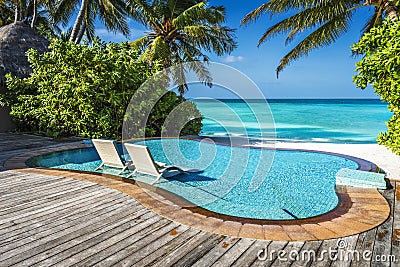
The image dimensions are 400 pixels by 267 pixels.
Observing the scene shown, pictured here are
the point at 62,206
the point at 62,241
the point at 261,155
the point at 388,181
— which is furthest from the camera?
the point at 261,155

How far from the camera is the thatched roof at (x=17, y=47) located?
39.0 ft

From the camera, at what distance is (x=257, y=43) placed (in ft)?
38.9

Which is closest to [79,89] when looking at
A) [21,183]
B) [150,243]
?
[21,183]

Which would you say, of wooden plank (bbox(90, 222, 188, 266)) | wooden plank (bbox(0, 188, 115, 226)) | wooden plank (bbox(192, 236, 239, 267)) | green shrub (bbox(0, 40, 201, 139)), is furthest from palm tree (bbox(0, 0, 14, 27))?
wooden plank (bbox(192, 236, 239, 267))

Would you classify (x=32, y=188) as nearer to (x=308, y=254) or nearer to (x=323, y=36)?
(x=308, y=254)

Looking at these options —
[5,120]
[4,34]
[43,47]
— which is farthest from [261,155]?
[4,34]

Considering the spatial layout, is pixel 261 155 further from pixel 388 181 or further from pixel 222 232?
pixel 222 232

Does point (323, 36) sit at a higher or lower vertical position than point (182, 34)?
lower

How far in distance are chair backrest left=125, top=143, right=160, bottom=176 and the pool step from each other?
10.1ft

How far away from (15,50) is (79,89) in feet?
15.9

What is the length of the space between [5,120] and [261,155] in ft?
30.8

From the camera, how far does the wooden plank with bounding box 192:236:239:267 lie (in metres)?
2.46

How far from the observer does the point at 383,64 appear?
146 inches

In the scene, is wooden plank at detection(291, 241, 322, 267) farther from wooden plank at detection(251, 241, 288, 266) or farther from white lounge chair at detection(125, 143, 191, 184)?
white lounge chair at detection(125, 143, 191, 184)
